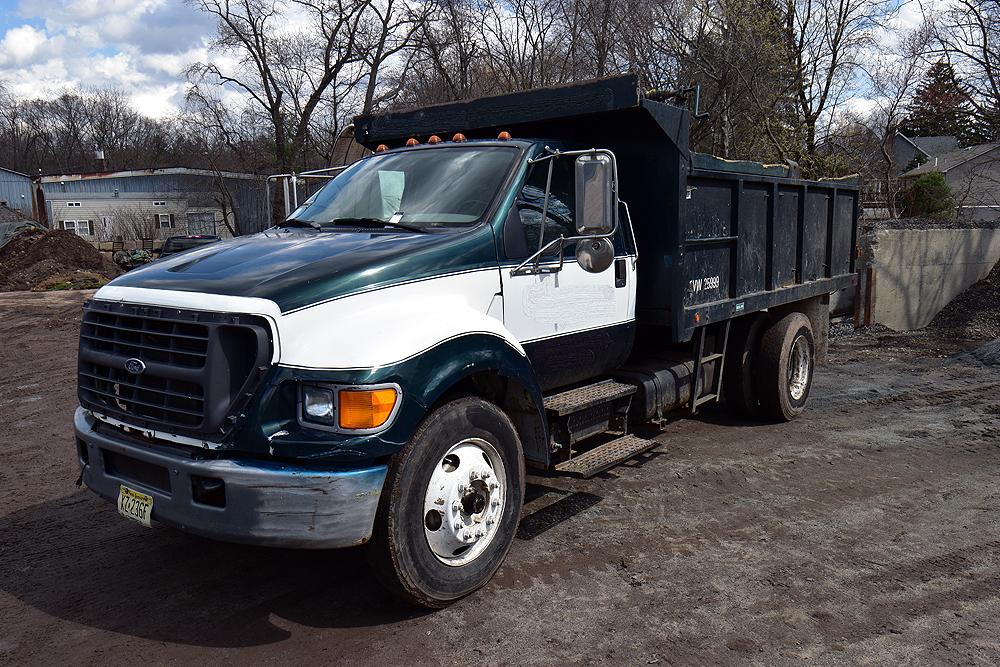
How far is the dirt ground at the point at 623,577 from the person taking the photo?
3605mm

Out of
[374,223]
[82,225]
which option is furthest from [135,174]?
[374,223]

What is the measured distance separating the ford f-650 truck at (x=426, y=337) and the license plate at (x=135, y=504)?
1.1 inches

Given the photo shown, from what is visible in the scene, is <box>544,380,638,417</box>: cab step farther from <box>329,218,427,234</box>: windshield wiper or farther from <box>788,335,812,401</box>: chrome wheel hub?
<box>788,335,812,401</box>: chrome wheel hub

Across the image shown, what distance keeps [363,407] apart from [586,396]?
2.08 meters

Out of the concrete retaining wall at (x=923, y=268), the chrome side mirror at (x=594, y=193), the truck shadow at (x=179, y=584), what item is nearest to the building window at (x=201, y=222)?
the concrete retaining wall at (x=923, y=268)

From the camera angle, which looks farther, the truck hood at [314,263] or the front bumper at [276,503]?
the truck hood at [314,263]

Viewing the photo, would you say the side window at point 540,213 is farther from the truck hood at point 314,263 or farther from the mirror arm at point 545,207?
the truck hood at point 314,263

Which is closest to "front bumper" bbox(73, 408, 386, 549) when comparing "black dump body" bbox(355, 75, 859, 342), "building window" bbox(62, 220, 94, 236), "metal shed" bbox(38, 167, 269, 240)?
"black dump body" bbox(355, 75, 859, 342)

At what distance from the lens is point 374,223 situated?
15.1 feet

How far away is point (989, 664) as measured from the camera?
340 centimetres

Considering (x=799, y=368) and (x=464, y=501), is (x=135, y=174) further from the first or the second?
(x=464, y=501)

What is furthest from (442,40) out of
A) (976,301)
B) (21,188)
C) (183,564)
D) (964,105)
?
(21,188)

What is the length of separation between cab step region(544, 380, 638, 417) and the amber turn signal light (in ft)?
5.09

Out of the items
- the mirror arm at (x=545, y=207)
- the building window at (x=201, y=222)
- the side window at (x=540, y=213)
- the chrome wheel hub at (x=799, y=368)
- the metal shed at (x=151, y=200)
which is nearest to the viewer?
the side window at (x=540, y=213)
